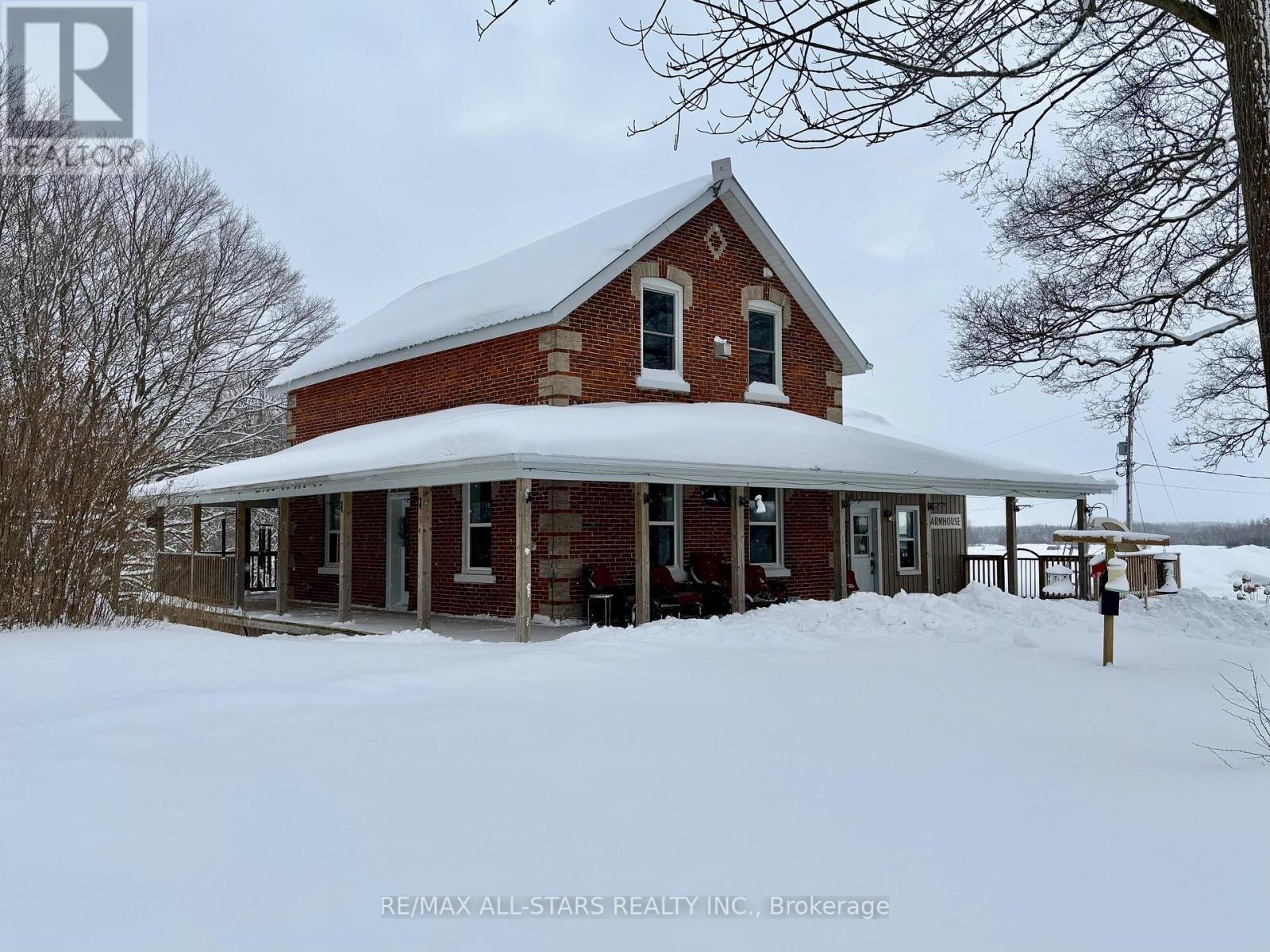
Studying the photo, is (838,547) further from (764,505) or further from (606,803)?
(606,803)

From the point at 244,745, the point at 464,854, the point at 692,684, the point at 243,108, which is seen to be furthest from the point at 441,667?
the point at 243,108

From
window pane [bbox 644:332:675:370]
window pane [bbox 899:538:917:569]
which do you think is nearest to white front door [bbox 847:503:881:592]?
window pane [bbox 899:538:917:569]

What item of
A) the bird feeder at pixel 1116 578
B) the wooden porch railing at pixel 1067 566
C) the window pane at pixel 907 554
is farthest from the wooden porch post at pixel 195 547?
the wooden porch railing at pixel 1067 566

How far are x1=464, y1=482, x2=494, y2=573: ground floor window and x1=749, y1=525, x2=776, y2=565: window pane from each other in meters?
4.81

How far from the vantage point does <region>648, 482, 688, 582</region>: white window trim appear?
16500 mm

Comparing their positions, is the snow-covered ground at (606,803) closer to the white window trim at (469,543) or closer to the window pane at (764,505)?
the white window trim at (469,543)

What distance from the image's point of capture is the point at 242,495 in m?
16.4

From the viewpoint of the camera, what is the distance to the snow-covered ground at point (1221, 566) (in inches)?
1268

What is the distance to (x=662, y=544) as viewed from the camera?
16531 mm

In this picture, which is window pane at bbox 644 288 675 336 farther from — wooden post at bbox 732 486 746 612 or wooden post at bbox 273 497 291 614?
wooden post at bbox 273 497 291 614

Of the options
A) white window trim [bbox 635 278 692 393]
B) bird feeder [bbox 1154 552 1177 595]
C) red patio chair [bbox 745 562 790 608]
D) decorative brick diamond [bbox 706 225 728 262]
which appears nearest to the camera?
red patio chair [bbox 745 562 790 608]

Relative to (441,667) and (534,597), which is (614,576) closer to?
(534,597)

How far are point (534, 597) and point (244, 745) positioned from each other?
30.3ft

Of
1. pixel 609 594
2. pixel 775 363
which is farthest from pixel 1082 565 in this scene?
pixel 609 594
